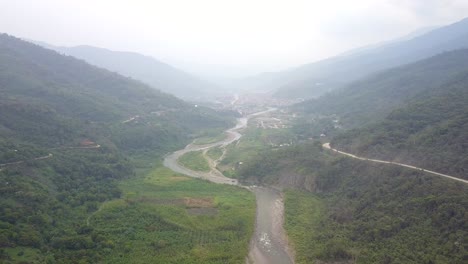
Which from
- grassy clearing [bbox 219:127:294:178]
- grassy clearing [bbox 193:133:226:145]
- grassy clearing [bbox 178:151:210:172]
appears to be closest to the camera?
grassy clearing [bbox 178:151:210:172]

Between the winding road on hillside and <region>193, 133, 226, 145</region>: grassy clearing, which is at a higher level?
<region>193, 133, 226, 145</region>: grassy clearing

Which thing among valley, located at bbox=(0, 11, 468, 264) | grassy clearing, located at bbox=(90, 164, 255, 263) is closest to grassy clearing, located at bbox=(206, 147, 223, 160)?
valley, located at bbox=(0, 11, 468, 264)

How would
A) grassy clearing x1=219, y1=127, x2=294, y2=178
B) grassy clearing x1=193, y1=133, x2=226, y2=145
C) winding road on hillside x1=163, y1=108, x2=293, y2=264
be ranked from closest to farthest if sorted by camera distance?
winding road on hillside x1=163, y1=108, x2=293, y2=264
grassy clearing x1=219, y1=127, x2=294, y2=178
grassy clearing x1=193, y1=133, x2=226, y2=145

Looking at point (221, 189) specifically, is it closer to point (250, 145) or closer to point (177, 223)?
point (177, 223)

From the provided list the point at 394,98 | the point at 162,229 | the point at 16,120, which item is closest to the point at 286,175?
the point at 162,229

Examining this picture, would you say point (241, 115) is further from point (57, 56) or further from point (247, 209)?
point (247, 209)

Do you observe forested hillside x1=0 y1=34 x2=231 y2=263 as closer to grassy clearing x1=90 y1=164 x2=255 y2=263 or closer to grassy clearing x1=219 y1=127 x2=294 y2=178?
grassy clearing x1=90 y1=164 x2=255 y2=263

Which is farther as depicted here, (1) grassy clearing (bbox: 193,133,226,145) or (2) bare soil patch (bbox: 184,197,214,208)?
(1) grassy clearing (bbox: 193,133,226,145)

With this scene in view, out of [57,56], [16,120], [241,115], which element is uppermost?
[57,56]

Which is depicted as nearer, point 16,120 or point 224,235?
point 224,235
